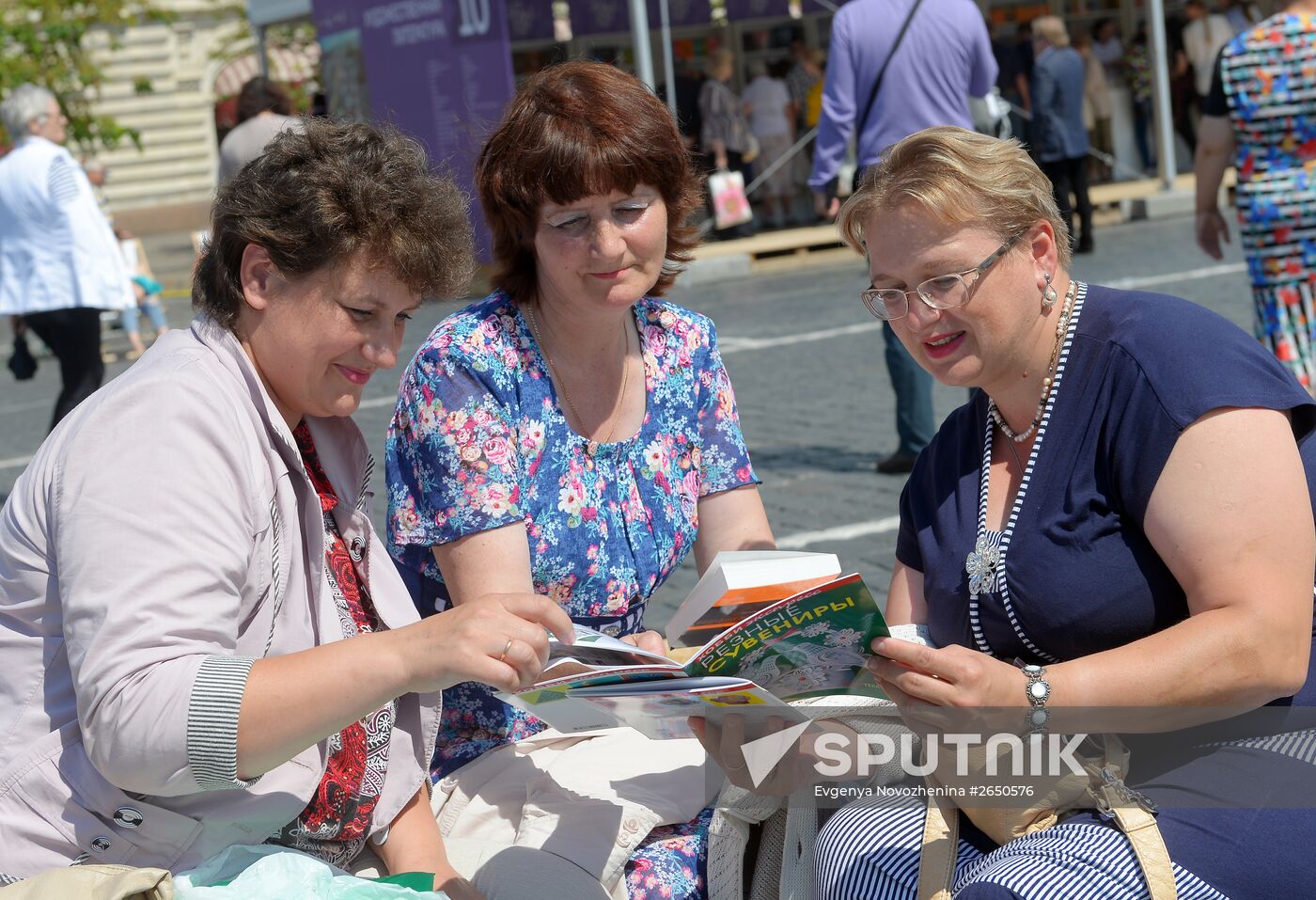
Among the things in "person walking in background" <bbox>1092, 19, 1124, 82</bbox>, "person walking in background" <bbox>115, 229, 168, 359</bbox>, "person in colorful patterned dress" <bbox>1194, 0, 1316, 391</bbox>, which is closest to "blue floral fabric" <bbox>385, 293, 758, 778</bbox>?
"person in colorful patterned dress" <bbox>1194, 0, 1316, 391</bbox>

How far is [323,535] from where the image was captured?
2.28m

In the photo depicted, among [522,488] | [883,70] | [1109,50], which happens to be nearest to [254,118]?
[883,70]

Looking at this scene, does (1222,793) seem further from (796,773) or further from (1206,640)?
(796,773)

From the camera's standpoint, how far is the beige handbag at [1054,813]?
207cm

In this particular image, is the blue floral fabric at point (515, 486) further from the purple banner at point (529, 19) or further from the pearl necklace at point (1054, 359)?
the purple banner at point (529, 19)

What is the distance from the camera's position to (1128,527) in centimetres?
219

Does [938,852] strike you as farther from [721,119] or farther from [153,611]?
[721,119]

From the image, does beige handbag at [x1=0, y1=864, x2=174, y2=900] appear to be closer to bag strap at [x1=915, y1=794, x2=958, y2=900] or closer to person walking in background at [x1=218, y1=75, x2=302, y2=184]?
bag strap at [x1=915, y1=794, x2=958, y2=900]

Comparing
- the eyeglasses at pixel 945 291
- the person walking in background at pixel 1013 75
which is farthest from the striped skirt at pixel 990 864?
the person walking in background at pixel 1013 75

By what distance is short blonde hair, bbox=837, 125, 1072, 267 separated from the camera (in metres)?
2.28

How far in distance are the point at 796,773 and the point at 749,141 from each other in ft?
51.7

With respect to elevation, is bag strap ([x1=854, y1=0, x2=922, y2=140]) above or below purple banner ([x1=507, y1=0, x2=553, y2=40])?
below

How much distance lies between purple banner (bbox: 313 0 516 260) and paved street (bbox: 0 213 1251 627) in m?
1.96

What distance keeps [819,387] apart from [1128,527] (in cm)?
628
